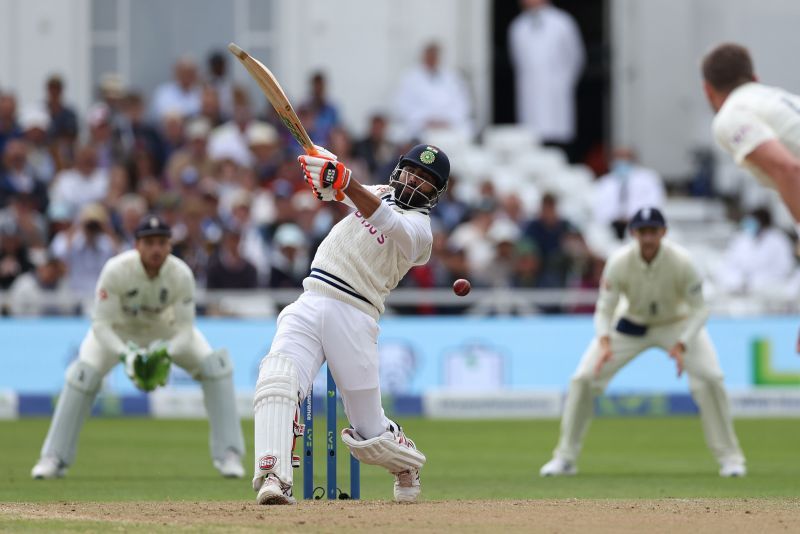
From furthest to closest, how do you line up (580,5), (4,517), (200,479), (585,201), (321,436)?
(580,5), (585,201), (321,436), (200,479), (4,517)

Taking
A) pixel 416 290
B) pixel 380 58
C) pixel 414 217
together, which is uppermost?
pixel 380 58

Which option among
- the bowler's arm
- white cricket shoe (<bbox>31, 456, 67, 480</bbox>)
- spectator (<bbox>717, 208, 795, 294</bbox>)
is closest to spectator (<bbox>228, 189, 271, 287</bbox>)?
spectator (<bbox>717, 208, 795, 294</bbox>)

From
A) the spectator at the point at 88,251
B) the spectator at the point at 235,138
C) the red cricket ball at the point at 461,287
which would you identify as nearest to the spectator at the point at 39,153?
the spectator at the point at 88,251

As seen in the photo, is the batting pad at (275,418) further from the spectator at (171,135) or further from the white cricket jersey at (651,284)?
the spectator at (171,135)

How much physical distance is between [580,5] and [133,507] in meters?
16.0

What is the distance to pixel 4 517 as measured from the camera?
696cm

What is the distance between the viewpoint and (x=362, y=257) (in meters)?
7.38

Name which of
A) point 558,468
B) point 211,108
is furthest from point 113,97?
point 558,468

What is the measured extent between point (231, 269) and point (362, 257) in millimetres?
7805

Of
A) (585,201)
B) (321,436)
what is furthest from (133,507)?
(585,201)

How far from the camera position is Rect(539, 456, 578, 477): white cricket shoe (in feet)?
33.9

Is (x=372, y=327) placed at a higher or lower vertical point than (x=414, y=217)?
lower

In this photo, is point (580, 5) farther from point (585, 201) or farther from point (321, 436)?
point (321, 436)

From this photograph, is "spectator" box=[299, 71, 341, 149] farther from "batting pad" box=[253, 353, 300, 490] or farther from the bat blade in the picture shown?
"batting pad" box=[253, 353, 300, 490]
